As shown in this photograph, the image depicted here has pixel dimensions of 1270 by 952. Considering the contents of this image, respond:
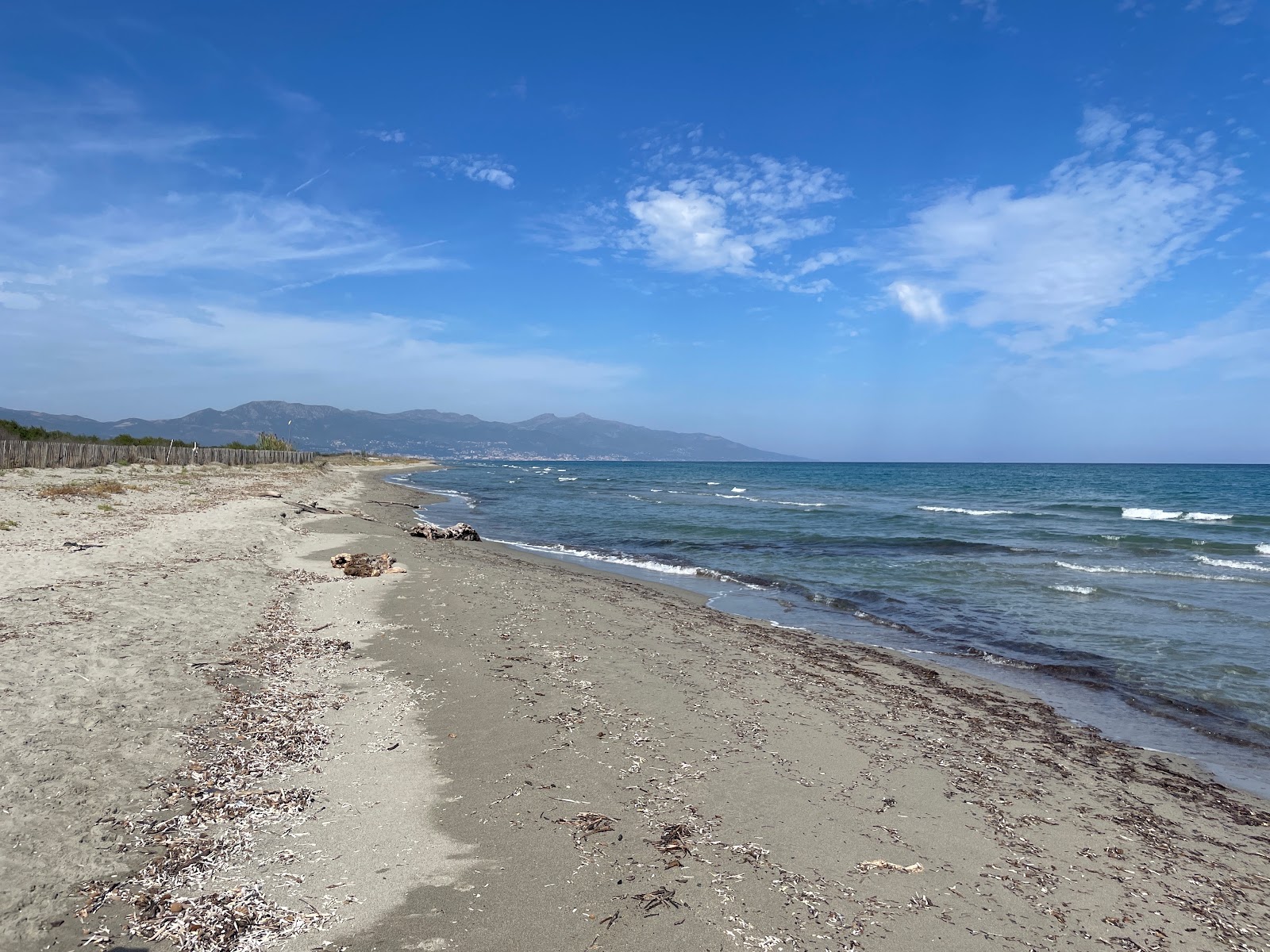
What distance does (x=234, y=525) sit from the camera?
18.3 metres

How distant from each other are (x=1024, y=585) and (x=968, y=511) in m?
24.6

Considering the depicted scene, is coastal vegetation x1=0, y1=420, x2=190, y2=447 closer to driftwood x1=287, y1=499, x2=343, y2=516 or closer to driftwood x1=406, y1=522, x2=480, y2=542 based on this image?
driftwood x1=287, y1=499, x2=343, y2=516

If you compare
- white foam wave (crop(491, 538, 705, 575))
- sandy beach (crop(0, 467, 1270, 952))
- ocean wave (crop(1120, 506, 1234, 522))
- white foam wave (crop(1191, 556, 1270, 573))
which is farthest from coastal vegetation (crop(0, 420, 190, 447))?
ocean wave (crop(1120, 506, 1234, 522))

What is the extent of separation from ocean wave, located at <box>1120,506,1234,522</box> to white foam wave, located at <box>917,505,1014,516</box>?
5.74 meters

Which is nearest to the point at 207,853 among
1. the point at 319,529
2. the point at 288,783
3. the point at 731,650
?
the point at 288,783

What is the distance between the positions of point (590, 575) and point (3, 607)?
11200 mm

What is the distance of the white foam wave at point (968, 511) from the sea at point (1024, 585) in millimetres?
329

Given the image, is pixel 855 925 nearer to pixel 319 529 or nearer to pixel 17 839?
pixel 17 839

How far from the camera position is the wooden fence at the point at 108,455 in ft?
97.7

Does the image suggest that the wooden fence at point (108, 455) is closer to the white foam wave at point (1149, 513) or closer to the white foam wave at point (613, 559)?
the white foam wave at point (613, 559)

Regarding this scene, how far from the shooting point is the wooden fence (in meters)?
29.8

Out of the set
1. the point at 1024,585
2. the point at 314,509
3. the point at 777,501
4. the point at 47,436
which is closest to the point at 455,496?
the point at 314,509

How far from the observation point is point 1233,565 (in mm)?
20547

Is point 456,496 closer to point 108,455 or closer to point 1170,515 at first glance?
point 108,455
